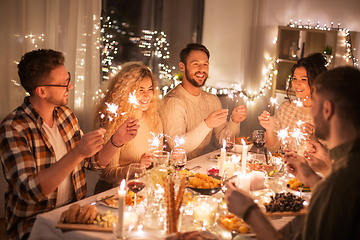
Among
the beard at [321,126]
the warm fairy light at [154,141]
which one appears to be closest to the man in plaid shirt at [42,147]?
the warm fairy light at [154,141]

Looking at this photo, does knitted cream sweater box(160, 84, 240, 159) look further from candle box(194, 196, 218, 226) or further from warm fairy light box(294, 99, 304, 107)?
candle box(194, 196, 218, 226)

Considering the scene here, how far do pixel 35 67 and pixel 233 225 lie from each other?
1.38 metres

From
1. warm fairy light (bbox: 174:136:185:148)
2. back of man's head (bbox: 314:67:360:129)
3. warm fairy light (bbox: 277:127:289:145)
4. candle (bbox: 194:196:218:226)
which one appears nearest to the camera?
back of man's head (bbox: 314:67:360:129)

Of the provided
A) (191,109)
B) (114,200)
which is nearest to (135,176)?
(114,200)

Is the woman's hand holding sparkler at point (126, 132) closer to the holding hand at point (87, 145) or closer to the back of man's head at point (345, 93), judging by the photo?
the holding hand at point (87, 145)

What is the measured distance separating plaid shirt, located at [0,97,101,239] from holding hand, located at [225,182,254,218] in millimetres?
949

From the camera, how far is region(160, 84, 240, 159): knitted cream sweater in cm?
291

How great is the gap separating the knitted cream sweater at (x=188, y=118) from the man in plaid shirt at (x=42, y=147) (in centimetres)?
81

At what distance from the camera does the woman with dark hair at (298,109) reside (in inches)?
115

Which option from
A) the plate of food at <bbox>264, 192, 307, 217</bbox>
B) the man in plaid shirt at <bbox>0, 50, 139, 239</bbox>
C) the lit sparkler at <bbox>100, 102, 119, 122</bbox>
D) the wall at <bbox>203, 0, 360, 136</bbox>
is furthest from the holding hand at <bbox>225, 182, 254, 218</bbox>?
the wall at <bbox>203, 0, 360, 136</bbox>

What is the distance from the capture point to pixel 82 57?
3170mm

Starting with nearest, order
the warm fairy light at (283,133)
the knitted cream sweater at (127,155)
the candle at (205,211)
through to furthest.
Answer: the candle at (205,211), the knitted cream sweater at (127,155), the warm fairy light at (283,133)

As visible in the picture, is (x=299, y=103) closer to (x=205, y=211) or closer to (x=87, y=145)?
(x=205, y=211)

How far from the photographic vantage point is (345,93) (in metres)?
1.22
